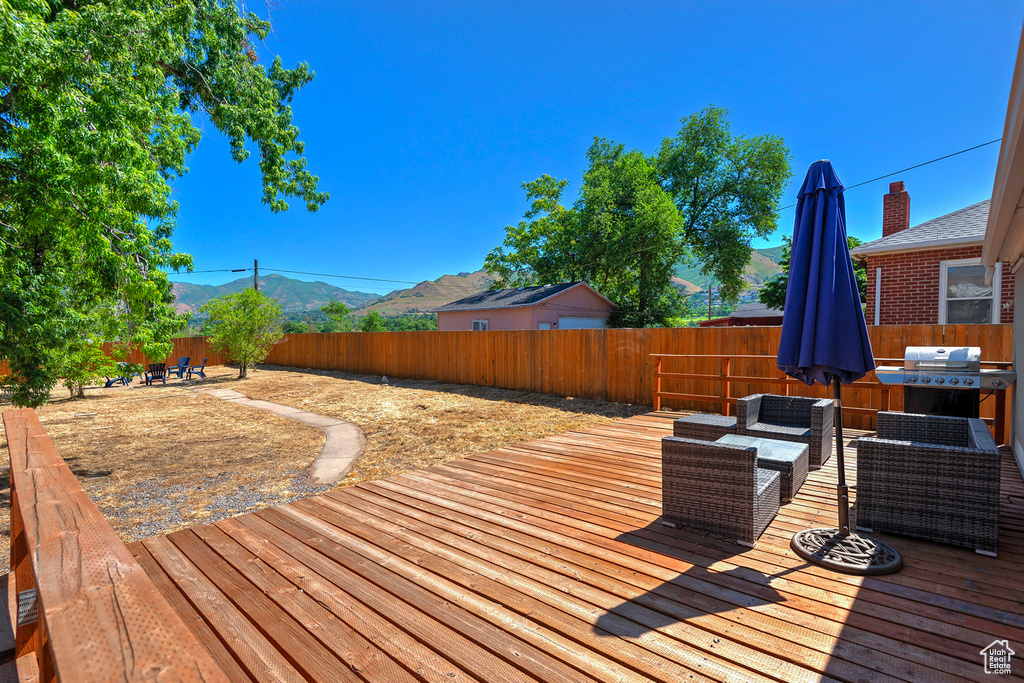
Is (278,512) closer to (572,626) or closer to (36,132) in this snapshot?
(572,626)

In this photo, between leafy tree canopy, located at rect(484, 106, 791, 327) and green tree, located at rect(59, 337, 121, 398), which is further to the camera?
leafy tree canopy, located at rect(484, 106, 791, 327)

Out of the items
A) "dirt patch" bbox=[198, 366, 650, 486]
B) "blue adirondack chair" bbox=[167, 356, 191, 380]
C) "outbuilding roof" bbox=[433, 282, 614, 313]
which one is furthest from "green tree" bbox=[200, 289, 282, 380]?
"outbuilding roof" bbox=[433, 282, 614, 313]

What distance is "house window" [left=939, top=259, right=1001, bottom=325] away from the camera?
8129mm

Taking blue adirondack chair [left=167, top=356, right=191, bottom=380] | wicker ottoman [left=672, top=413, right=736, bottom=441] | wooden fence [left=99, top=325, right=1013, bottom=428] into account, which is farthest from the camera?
blue adirondack chair [left=167, top=356, right=191, bottom=380]

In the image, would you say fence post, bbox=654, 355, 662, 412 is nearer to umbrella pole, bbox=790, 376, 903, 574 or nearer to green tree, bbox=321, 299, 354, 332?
umbrella pole, bbox=790, 376, 903, 574

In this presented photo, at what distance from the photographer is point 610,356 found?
944 centimetres

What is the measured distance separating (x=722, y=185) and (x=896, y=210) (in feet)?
49.7

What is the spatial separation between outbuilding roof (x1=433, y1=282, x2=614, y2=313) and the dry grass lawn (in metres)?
7.23

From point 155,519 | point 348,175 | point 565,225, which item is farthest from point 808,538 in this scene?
point 348,175

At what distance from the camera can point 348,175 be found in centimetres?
4169

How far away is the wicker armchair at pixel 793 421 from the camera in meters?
4.15

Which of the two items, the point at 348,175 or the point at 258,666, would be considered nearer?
the point at 258,666

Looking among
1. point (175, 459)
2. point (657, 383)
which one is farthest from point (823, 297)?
point (175, 459)

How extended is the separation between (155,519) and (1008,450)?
8.25 m
